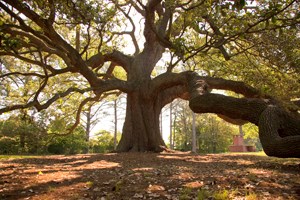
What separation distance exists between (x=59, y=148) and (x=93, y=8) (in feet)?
79.5

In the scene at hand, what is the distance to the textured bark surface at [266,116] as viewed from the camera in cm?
675

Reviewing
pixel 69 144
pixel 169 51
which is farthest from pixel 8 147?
pixel 169 51

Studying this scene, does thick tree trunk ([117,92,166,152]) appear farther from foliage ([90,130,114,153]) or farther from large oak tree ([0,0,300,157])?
foliage ([90,130,114,153])

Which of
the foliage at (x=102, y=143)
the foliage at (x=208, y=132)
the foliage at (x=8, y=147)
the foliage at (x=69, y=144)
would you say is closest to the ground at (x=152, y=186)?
the foliage at (x=8, y=147)

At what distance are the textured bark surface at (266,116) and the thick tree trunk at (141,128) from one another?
491 cm

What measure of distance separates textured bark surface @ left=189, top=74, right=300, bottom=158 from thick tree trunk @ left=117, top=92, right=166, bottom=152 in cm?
491

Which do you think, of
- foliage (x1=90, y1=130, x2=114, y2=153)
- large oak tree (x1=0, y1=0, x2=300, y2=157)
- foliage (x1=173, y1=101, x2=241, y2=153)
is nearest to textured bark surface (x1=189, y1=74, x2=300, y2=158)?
large oak tree (x1=0, y1=0, x2=300, y2=157)

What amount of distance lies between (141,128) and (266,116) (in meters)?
7.67

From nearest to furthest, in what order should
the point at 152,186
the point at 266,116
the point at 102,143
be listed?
the point at 152,186 → the point at 266,116 → the point at 102,143

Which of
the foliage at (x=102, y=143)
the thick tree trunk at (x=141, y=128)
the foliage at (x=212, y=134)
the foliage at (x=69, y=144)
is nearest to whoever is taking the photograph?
the thick tree trunk at (x=141, y=128)

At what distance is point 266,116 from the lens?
25.8 feet

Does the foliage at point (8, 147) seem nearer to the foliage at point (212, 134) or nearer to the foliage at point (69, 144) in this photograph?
the foliage at point (69, 144)

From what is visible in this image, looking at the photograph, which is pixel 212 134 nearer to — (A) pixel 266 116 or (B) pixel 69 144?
(B) pixel 69 144

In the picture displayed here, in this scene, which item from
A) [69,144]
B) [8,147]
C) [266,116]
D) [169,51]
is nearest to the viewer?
[266,116]
